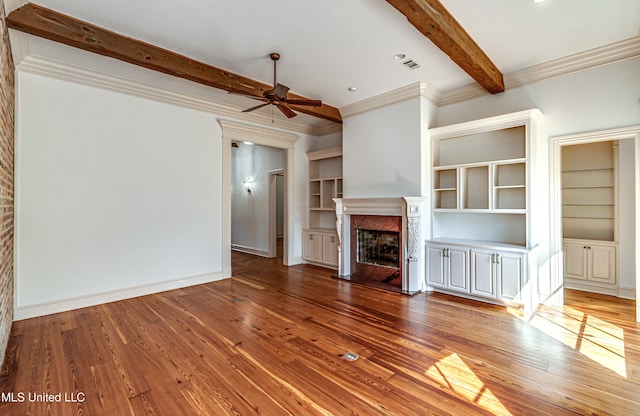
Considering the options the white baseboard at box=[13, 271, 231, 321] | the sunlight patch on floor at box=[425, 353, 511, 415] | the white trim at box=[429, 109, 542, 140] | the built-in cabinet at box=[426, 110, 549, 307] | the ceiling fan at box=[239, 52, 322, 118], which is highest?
the ceiling fan at box=[239, 52, 322, 118]

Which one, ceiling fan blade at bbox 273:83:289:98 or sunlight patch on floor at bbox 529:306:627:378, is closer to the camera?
sunlight patch on floor at bbox 529:306:627:378

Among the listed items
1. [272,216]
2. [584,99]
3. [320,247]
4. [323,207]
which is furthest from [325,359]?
[272,216]

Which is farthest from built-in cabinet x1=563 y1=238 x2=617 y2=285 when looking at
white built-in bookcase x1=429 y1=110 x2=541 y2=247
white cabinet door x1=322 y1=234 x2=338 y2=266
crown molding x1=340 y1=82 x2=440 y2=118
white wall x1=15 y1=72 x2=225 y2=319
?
white wall x1=15 y1=72 x2=225 y2=319

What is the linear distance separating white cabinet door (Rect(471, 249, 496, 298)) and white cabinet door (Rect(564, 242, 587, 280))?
179cm

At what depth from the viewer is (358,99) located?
536 centimetres

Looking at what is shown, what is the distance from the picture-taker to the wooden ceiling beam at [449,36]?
267cm

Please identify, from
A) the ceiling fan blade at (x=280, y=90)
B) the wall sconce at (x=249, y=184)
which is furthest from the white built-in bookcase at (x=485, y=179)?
the wall sconce at (x=249, y=184)

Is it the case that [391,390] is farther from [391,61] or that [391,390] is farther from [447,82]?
[447,82]

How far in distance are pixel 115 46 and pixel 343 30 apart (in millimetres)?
2480

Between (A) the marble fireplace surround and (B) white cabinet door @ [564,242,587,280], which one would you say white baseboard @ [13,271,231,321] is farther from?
(B) white cabinet door @ [564,242,587,280]

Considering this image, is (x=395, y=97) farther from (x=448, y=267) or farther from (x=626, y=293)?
(x=626, y=293)

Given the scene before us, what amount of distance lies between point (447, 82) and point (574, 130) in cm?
178

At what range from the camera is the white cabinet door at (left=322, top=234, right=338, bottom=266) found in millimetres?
6281

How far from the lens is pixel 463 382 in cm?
229
